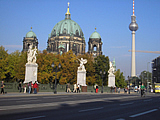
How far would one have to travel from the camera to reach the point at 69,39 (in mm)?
148875

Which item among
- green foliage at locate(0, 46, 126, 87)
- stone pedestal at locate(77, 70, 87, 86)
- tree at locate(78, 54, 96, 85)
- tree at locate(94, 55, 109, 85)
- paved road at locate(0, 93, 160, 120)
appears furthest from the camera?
tree at locate(94, 55, 109, 85)

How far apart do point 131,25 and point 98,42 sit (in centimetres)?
5229

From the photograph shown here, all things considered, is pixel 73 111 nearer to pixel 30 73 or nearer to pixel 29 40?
pixel 30 73

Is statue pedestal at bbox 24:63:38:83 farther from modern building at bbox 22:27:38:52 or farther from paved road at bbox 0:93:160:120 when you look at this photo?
modern building at bbox 22:27:38:52

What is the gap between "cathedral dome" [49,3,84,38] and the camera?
497 ft

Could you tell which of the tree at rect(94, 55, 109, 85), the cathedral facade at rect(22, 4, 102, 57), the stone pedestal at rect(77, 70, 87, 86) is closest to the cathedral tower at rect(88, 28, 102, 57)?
the cathedral facade at rect(22, 4, 102, 57)

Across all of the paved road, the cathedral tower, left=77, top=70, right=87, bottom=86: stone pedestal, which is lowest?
the paved road

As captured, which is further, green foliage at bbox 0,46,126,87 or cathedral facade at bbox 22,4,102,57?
cathedral facade at bbox 22,4,102,57

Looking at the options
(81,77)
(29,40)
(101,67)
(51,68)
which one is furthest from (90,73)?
(29,40)

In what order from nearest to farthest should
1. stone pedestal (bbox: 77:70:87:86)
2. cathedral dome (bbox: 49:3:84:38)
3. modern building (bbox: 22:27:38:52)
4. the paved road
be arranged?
the paved road < stone pedestal (bbox: 77:70:87:86) < modern building (bbox: 22:27:38:52) < cathedral dome (bbox: 49:3:84:38)

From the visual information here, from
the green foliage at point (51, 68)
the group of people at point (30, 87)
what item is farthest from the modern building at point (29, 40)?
the group of people at point (30, 87)

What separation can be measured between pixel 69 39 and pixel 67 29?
24.4 feet

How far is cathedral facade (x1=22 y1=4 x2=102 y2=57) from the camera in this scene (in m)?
146

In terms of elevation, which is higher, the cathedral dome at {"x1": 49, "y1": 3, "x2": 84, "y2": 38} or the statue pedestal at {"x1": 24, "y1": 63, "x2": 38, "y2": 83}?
the cathedral dome at {"x1": 49, "y1": 3, "x2": 84, "y2": 38}
